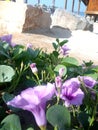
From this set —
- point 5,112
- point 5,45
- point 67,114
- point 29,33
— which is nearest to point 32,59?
point 5,45

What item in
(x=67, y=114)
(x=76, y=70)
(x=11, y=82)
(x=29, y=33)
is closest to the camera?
(x=67, y=114)

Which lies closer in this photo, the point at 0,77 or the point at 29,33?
the point at 0,77

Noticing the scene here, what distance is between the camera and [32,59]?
1.09m

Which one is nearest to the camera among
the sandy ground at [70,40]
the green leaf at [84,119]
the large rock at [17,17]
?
the green leaf at [84,119]

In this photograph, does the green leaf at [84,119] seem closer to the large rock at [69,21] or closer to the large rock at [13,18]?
the large rock at [13,18]

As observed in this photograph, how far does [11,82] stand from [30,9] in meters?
8.36

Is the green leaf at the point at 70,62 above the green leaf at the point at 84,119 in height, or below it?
below

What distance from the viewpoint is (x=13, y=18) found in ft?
30.0

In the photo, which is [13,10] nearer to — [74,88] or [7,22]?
[7,22]

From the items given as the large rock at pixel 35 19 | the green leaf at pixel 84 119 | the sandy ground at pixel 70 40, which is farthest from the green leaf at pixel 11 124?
the large rock at pixel 35 19

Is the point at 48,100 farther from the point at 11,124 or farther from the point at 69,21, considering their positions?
the point at 69,21

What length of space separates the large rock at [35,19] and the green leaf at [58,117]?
8.49 meters

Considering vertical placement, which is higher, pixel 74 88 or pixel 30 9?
pixel 74 88

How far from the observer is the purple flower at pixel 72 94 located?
0.67 metres
